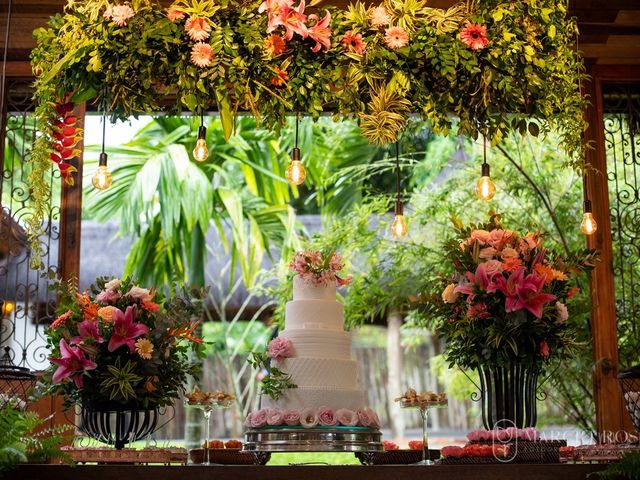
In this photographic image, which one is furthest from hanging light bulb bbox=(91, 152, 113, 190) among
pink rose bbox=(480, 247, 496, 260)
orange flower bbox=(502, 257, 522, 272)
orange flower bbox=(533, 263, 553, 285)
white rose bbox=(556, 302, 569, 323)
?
white rose bbox=(556, 302, 569, 323)

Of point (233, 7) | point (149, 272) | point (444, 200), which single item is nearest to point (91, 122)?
point (149, 272)

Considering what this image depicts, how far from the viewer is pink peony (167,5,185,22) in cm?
377

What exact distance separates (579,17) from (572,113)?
1.76 metres

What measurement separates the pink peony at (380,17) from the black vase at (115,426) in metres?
1.74

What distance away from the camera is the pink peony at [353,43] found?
3859 millimetres

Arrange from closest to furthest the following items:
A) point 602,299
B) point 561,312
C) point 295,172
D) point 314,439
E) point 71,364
Answer: point 71,364
point 561,312
point 314,439
point 295,172
point 602,299

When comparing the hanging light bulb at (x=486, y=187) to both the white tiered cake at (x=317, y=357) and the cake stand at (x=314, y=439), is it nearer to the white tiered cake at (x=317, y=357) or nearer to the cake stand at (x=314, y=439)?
the white tiered cake at (x=317, y=357)

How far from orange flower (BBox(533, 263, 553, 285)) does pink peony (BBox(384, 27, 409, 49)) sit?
1.03m

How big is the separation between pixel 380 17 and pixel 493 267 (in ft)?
3.56

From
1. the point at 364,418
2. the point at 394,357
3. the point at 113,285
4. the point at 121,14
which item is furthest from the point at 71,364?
the point at 394,357

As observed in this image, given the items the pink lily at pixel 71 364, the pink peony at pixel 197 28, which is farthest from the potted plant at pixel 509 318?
the pink lily at pixel 71 364

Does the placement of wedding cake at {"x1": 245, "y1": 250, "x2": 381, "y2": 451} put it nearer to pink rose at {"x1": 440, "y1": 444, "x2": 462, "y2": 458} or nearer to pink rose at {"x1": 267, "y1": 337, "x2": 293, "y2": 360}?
pink rose at {"x1": 267, "y1": 337, "x2": 293, "y2": 360}

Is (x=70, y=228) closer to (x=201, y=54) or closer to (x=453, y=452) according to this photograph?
(x=201, y=54)

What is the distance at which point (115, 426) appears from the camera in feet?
12.5
